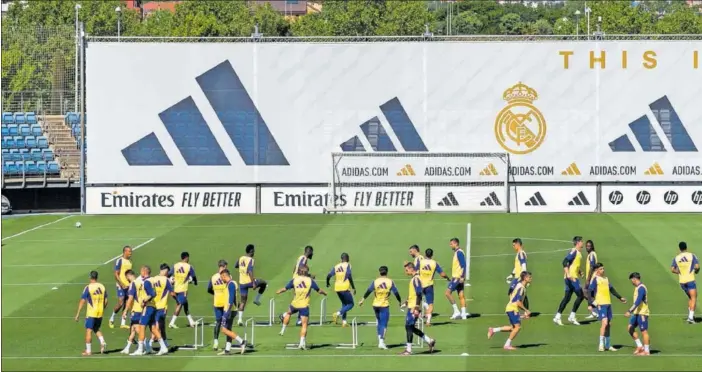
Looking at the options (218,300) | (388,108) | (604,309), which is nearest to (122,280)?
(218,300)

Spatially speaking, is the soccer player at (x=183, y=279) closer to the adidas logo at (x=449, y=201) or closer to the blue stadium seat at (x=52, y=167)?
the adidas logo at (x=449, y=201)

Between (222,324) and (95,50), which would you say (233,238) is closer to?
(95,50)

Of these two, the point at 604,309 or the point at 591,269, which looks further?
the point at 591,269

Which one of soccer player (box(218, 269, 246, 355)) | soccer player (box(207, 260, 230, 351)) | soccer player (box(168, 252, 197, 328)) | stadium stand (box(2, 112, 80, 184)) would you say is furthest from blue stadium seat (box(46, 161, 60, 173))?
soccer player (box(218, 269, 246, 355))

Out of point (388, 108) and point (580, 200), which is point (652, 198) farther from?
point (388, 108)

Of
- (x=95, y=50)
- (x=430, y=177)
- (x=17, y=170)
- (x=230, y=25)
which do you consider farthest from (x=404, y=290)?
(x=230, y=25)

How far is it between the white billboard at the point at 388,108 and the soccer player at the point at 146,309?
26.4 metres

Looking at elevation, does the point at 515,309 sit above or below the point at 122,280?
below

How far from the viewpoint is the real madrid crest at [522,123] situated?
60531mm

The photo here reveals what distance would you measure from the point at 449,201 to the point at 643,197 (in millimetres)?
7676

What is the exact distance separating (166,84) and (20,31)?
16.2 metres

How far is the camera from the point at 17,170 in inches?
2687

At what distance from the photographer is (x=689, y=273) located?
38.6 metres

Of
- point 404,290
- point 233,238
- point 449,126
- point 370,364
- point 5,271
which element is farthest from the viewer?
point 449,126
